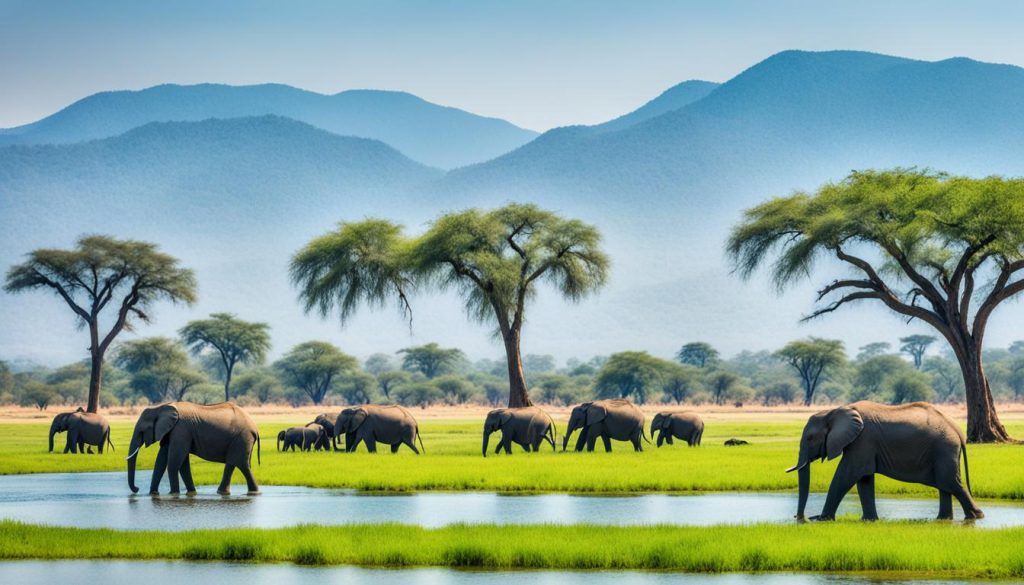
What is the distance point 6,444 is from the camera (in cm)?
5656

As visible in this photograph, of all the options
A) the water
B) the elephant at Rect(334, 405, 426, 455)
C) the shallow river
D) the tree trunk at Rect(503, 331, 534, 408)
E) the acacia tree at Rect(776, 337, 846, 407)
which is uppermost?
the acacia tree at Rect(776, 337, 846, 407)

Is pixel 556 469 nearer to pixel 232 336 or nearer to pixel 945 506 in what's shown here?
pixel 945 506

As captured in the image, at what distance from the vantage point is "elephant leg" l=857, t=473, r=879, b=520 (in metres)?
Result: 22.6

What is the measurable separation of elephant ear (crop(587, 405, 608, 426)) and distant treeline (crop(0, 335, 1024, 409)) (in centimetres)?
8188

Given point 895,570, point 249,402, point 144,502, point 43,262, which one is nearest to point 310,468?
point 144,502

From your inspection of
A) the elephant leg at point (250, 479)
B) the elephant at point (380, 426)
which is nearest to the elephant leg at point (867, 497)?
the elephant leg at point (250, 479)

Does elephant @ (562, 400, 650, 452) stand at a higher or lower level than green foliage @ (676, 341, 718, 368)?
lower

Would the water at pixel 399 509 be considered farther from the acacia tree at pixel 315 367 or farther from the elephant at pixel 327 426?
the acacia tree at pixel 315 367

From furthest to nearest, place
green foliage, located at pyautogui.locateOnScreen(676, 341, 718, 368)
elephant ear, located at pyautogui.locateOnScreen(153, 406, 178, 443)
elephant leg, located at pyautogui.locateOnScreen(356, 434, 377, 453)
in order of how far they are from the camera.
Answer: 1. green foliage, located at pyautogui.locateOnScreen(676, 341, 718, 368)
2. elephant leg, located at pyautogui.locateOnScreen(356, 434, 377, 453)
3. elephant ear, located at pyautogui.locateOnScreen(153, 406, 178, 443)

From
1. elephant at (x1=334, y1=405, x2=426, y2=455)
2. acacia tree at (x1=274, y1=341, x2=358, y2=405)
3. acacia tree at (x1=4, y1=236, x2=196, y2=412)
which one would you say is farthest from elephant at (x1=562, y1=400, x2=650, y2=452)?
acacia tree at (x1=274, y1=341, x2=358, y2=405)

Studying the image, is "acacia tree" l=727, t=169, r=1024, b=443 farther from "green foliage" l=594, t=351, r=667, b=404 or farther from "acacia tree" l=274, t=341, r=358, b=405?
"acacia tree" l=274, t=341, r=358, b=405

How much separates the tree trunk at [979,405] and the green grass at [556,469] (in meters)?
3.82

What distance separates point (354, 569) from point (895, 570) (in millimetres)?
7226

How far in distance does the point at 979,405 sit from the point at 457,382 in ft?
343
